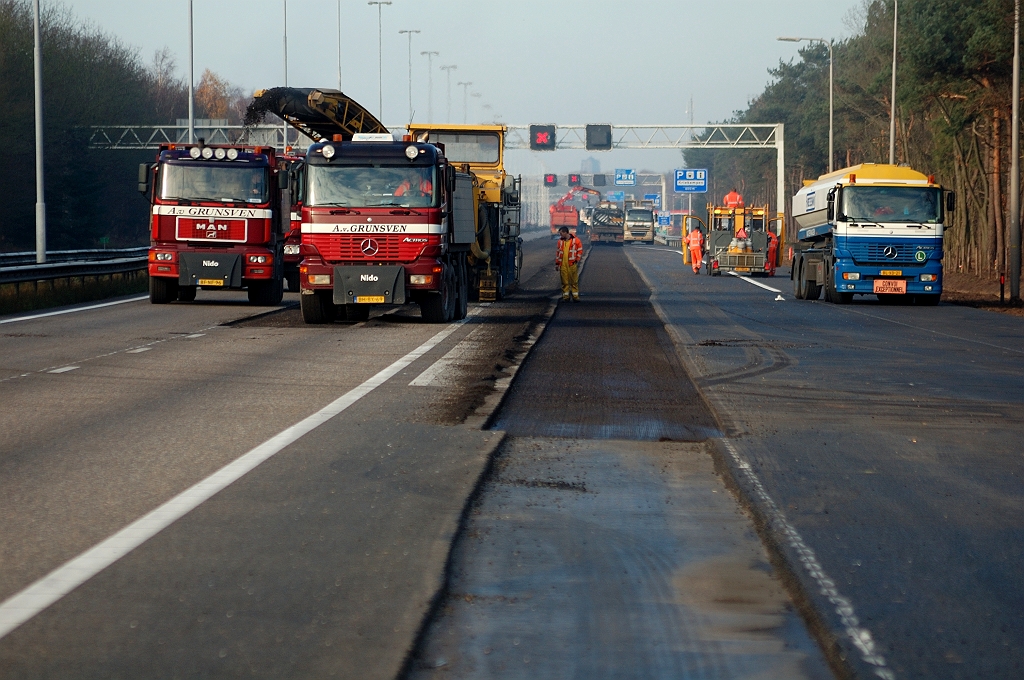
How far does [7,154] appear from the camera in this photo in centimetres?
5856

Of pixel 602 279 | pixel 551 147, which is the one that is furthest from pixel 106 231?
pixel 602 279

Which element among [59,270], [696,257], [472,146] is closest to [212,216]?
[59,270]

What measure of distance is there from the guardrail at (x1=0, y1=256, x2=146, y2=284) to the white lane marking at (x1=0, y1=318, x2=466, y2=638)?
56.2 ft

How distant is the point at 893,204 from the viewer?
29.9 meters

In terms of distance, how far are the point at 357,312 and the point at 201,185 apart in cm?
464

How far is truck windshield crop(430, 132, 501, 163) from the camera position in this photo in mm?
30094

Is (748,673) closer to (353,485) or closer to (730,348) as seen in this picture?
(353,485)

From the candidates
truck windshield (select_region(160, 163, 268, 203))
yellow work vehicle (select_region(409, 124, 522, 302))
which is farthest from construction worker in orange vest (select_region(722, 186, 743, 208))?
truck windshield (select_region(160, 163, 268, 203))

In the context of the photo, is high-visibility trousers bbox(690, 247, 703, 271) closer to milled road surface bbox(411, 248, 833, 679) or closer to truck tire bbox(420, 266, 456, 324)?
truck tire bbox(420, 266, 456, 324)

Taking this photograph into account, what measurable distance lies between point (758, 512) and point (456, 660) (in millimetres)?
3068

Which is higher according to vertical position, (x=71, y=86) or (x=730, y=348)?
(x=71, y=86)

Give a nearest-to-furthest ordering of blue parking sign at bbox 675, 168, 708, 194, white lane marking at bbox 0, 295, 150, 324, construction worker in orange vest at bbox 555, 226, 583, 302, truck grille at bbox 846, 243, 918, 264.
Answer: white lane marking at bbox 0, 295, 150, 324
construction worker in orange vest at bbox 555, 226, 583, 302
truck grille at bbox 846, 243, 918, 264
blue parking sign at bbox 675, 168, 708, 194

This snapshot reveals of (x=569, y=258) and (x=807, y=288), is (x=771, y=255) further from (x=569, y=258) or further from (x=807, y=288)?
(x=569, y=258)

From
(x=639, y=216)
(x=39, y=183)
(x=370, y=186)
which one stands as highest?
(x=639, y=216)
